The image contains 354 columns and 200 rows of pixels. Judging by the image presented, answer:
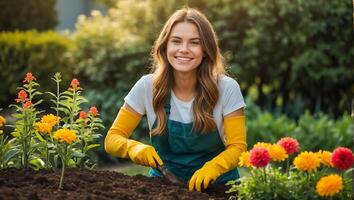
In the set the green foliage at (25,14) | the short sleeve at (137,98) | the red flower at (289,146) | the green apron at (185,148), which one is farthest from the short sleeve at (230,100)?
the green foliage at (25,14)

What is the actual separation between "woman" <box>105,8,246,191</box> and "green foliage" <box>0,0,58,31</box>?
614 cm

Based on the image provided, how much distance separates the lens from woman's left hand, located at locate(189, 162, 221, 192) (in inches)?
108

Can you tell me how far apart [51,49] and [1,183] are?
5.10 metres

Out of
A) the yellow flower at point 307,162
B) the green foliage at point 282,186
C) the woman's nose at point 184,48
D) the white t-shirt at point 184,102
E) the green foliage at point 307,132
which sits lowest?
the green foliage at point 307,132

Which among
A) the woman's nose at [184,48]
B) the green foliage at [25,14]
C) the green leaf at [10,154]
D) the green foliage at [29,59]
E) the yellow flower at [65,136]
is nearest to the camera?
the yellow flower at [65,136]

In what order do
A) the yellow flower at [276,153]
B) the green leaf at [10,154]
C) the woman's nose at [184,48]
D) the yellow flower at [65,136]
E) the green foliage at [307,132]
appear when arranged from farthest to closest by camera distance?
the green foliage at [307,132] → the woman's nose at [184,48] → the green leaf at [10,154] → the yellow flower at [65,136] → the yellow flower at [276,153]

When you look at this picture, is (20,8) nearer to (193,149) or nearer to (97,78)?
(97,78)

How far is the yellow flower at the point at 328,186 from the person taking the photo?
2146 mm

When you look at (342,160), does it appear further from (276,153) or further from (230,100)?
(230,100)

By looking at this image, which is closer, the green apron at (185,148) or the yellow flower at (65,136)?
the yellow flower at (65,136)

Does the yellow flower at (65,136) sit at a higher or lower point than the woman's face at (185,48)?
lower

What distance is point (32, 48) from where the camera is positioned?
24.6 feet

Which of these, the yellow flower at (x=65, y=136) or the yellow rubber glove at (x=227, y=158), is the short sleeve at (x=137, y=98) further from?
the yellow flower at (x=65, y=136)

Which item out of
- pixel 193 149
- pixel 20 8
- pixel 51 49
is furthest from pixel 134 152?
pixel 20 8
